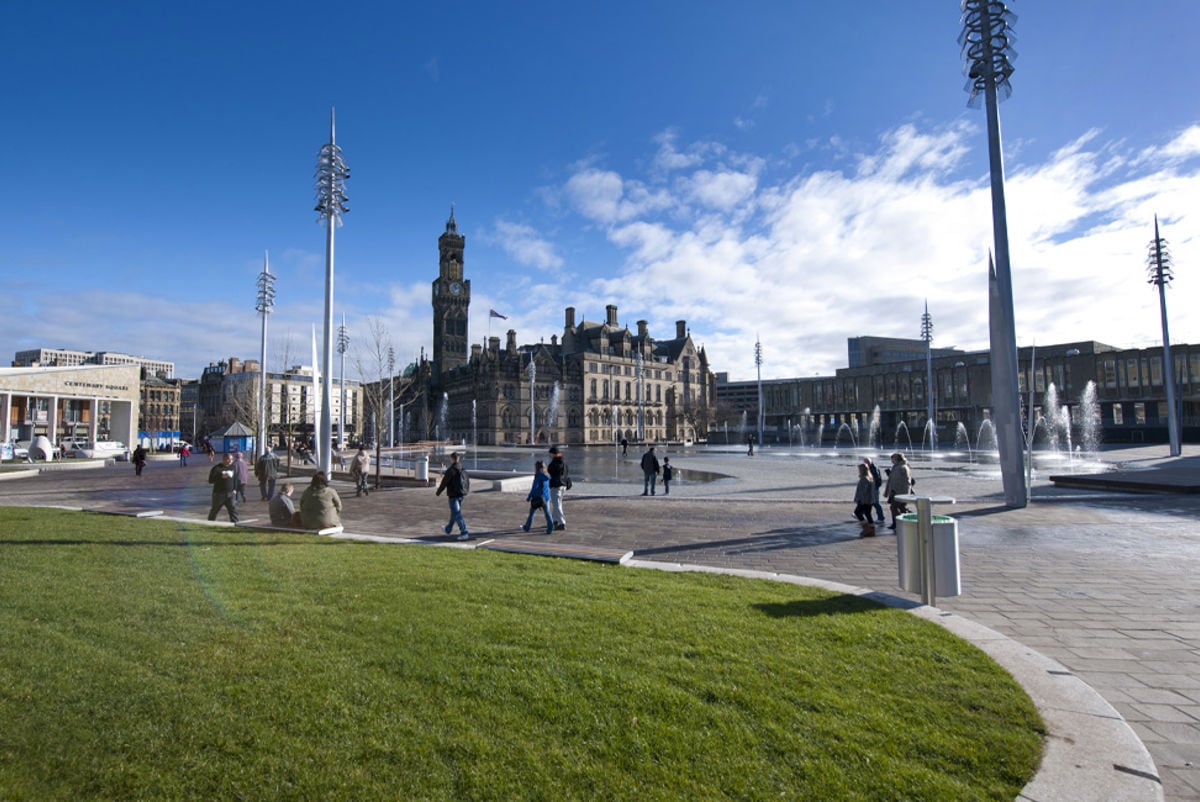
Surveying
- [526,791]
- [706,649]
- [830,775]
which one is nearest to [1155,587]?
[706,649]

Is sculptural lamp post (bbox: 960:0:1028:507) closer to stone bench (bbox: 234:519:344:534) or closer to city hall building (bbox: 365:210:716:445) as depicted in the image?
stone bench (bbox: 234:519:344:534)

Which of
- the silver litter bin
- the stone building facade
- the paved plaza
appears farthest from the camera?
the stone building facade

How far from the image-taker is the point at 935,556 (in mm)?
6957

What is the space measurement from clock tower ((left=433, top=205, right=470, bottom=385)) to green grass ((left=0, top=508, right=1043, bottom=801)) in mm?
101905

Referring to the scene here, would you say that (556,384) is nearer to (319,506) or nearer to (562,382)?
(562,382)

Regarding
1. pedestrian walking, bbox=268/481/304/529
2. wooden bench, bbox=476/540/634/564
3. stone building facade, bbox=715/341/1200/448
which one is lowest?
wooden bench, bbox=476/540/634/564

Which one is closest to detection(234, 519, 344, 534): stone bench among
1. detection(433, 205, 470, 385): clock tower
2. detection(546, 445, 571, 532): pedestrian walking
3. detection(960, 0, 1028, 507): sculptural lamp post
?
detection(546, 445, 571, 532): pedestrian walking

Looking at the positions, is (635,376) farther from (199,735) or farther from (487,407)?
(199,735)

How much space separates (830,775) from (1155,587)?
310 inches

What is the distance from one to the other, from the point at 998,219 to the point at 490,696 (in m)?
19.7

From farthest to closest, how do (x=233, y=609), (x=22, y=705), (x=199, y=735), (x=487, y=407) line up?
(x=487, y=407) → (x=233, y=609) → (x=22, y=705) → (x=199, y=735)

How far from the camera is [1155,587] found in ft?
26.7

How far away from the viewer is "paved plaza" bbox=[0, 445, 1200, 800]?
17.2ft

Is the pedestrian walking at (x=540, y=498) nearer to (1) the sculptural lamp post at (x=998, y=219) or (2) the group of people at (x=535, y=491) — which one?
(2) the group of people at (x=535, y=491)
